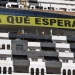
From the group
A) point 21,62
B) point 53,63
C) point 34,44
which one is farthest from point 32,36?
point 21,62

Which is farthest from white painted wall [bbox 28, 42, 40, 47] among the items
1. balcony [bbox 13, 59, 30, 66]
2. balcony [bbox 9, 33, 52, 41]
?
balcony [bbox 13, 59, 30, 66]

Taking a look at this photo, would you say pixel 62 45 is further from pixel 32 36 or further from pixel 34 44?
pixel 32 36

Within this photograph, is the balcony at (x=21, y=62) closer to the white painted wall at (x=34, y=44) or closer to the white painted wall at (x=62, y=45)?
the white painted wall at (x=34, y=44)

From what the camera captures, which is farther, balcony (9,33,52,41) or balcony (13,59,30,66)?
balcony (9,33,52,41)

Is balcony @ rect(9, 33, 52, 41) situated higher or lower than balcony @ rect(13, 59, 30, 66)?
higher

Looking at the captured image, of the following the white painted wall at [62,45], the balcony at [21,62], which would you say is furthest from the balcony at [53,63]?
the white painted wall at [62,45]

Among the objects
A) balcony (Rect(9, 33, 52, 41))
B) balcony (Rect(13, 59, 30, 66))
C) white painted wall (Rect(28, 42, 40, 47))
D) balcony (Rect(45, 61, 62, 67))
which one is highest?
balcony (Rect(9, 33, 52, 41))

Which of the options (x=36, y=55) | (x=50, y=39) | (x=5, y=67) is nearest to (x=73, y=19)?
(x=50, y=39)

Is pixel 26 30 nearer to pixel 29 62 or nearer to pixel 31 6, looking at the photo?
pixel 29 62

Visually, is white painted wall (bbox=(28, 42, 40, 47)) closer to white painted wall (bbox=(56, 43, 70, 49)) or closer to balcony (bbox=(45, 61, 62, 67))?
white painted wall (bbox=(56, 43, 70, 49))

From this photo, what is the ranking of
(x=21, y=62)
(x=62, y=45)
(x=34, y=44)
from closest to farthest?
(x=21, y=62)
(x=34, y=44)
(x=62, y=45)

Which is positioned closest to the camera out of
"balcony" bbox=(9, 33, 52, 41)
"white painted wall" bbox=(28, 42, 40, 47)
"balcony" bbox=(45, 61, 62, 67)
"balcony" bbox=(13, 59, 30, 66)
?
"balcony" bbox=(13, 59, 30, 66)

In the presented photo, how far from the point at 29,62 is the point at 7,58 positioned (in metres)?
3.52

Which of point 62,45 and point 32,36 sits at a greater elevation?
point 32,36
